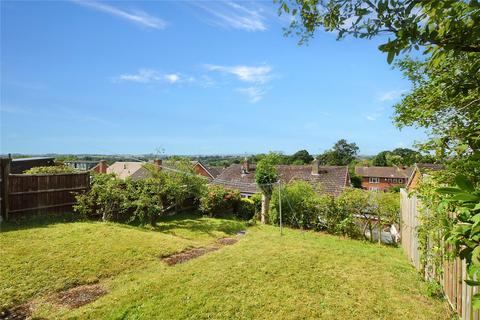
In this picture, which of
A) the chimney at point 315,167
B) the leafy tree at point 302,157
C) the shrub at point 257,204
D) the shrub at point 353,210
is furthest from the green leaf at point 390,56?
the leafy tree at point 302,157

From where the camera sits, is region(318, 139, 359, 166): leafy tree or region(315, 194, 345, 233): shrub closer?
region(315, 194, 345, 233): shrub

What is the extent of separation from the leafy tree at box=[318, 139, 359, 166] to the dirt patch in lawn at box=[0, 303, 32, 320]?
216ft

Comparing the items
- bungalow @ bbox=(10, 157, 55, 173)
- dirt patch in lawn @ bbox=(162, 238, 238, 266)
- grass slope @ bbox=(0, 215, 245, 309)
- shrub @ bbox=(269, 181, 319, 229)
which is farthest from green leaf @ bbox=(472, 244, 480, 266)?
bungalow @ bbox=(10, 157, 55, 173)

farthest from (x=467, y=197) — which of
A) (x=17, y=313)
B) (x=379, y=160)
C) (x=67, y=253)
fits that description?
(x=379, y=160)

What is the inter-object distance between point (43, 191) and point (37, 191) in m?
0.21

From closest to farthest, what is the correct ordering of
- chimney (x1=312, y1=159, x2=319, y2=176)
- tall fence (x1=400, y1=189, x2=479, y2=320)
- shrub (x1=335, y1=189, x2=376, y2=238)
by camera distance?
tall fence (x1=400, y1=189, x2=479, y2=320), shrub (x1=335, y1=189, x2=376, y2=238), chimney (x1=312, y1=159, x2=319, y2=176)

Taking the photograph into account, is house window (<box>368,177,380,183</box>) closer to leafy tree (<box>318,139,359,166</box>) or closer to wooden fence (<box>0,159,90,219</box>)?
leafy tree (<box>318,139,359,166</box>)

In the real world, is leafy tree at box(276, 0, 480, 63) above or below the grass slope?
above

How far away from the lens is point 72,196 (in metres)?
12.0

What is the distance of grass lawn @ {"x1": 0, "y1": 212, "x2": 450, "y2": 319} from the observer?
4.81 m

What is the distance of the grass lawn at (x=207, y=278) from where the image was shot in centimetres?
481

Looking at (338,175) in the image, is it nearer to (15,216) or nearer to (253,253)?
(253,253)

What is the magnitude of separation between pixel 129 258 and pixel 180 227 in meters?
5.16

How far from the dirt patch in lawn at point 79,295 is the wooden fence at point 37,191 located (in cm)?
650
